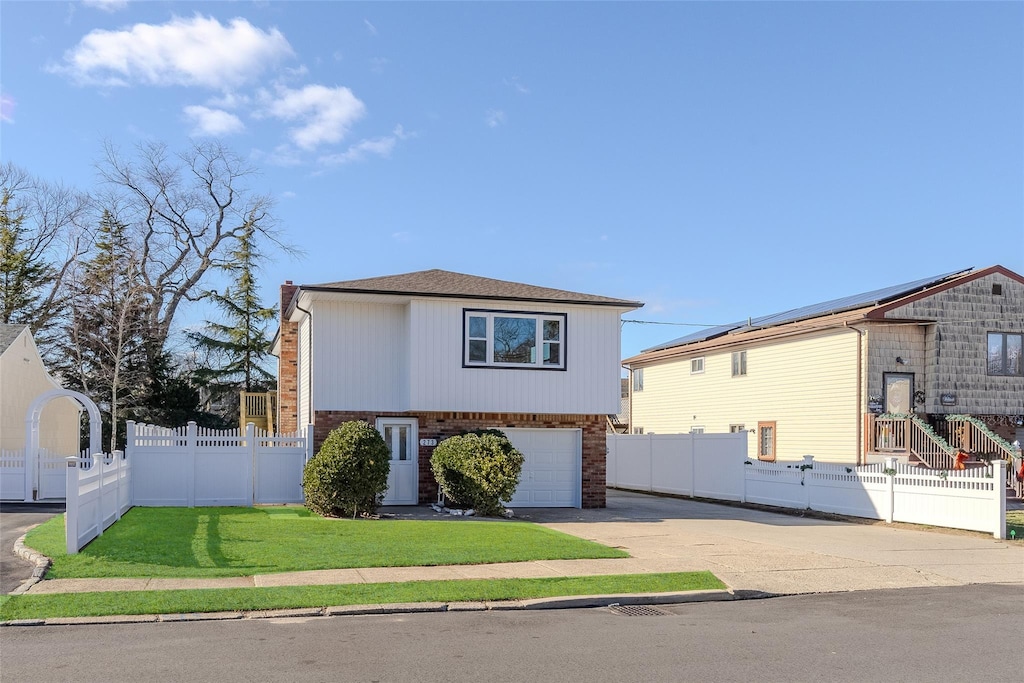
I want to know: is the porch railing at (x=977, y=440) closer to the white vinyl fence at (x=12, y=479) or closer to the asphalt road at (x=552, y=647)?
the asphalt road at (x=552, y=647)

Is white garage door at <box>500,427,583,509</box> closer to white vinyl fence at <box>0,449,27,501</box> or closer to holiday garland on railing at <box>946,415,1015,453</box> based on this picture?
white vinyl fence at <box>0,449,27,501</box>

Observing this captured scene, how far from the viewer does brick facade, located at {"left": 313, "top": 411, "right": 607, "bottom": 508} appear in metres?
22.1

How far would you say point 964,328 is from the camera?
28.9 m

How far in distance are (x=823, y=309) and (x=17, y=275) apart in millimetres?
35123

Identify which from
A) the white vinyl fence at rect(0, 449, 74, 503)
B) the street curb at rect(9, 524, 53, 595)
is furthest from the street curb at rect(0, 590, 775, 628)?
the white vinyl fence at rect(0, 449, 74, 503)

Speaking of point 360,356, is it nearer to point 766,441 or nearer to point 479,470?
point 479,470

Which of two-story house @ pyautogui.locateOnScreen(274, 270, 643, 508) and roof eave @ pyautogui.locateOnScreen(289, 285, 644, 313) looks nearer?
roof eave @ pyautogui.locateOnScreen(289, 285, 644, 313)

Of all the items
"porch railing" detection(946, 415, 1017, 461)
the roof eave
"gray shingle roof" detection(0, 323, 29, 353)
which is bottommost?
"porch railing" detection(946, 415, 1017, 461)

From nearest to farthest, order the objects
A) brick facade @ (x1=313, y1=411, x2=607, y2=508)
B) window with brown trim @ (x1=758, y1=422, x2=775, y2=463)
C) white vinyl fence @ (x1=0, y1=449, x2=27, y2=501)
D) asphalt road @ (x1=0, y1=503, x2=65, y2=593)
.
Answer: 1. asphalt road @ (x1=0, y1=503, x2=65, y2=593)
2. brick facade @ (x1=313, y1=411, x2=607, y2=508)
3. white vinyl fence @ (x1=0, y1=449, x2=27, y2=501)
4. window with brown trim @ (x1=758, y1=422, x2=775, y2=463)

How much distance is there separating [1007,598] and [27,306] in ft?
141

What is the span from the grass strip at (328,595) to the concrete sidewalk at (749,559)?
0.45 m

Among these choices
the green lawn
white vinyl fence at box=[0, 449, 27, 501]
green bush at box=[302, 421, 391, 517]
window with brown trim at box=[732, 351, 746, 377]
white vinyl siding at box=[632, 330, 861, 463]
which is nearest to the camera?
the green lawn

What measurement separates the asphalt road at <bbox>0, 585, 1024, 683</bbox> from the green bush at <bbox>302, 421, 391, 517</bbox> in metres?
8.87

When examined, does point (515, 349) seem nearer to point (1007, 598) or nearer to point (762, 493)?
point (762, 493)
